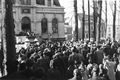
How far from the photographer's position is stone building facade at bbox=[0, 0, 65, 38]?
50719 millimetres

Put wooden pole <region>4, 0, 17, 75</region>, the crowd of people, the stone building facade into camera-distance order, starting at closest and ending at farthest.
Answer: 1. the crowd of people
2. wooden pole <region>4, 0, 17, 75</region>
3. the stone building facade

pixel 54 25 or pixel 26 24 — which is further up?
pixel 26 24

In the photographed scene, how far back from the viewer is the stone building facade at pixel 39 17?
50.7 m

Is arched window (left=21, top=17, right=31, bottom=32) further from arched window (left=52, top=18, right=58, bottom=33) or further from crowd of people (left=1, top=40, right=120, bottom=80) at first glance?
crowd of people (left=1, top=40, right=120, bottom=80)

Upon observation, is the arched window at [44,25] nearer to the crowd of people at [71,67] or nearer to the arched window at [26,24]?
the arched window at [26,24]

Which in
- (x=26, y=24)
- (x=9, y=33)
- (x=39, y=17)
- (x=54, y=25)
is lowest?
(x=54, y=25)

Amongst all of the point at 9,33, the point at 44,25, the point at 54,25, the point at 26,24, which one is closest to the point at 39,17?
the point at 44,25

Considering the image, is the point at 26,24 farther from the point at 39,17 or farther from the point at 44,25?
the point at 44,25

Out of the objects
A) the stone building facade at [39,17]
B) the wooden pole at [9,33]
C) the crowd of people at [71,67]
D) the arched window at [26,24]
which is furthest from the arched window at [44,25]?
the wooden pole at [9,33]

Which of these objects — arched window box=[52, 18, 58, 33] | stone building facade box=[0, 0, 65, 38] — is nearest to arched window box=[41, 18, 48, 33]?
stone building facade box=[0, 0, 65, 38]

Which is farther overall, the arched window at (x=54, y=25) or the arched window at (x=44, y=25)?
the arched window at (x=54, y=25)

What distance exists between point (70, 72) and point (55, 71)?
1709 mm

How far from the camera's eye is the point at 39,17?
A: 174 ft

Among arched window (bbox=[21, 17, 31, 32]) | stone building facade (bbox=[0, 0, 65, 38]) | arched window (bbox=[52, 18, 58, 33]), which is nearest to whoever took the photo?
stone building facade (bbox=[0, 0, 65, 38])
